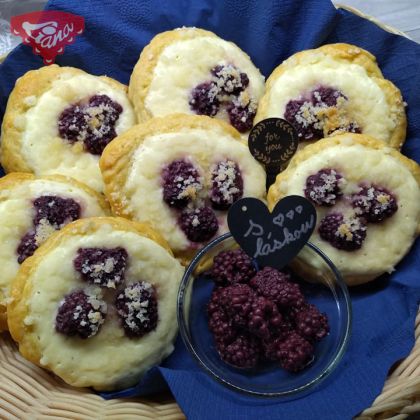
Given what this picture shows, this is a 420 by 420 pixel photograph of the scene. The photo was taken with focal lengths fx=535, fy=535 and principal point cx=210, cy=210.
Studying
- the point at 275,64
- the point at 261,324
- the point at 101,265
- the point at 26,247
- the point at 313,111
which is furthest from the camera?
the point at 275,64

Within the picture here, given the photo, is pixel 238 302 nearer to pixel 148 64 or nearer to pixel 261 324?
pixel 261 324

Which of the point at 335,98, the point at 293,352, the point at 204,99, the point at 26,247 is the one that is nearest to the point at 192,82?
the point at 204,99

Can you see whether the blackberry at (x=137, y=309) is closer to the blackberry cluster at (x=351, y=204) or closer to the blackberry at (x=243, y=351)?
the blackberry at (x=243, y=351)

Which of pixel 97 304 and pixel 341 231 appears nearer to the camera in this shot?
pixel 97 304

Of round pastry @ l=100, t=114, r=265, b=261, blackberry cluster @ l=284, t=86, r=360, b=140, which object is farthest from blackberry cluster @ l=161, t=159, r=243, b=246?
blackberry cluster @ l=284, t=86, r=360, b=140

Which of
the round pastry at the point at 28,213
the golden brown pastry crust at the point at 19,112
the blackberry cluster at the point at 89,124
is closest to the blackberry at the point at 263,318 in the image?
the round pastry at the point at 28,213

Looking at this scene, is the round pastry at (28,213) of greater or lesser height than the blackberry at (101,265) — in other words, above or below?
below

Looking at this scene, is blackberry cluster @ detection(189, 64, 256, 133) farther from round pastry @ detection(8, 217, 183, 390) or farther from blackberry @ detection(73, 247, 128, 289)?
blackberry @ detection(73, 247, 128, 289)

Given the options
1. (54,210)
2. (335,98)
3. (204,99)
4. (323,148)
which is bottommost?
(54,210)
